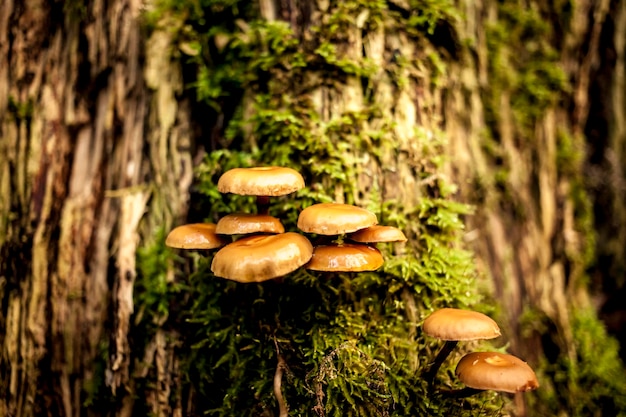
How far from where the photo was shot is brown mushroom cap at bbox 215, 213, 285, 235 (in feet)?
7.09

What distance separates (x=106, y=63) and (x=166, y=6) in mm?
673

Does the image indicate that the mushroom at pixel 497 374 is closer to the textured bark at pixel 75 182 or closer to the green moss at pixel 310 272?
the green moss at pixel 310 272

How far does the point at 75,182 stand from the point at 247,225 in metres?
1.92

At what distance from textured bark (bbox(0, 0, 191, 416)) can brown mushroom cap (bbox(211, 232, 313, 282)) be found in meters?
1.09

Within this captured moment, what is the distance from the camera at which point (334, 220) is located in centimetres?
200

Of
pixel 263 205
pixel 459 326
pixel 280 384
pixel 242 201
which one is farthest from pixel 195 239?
pixel 459 326

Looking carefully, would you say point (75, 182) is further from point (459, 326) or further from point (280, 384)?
point (459, 326)

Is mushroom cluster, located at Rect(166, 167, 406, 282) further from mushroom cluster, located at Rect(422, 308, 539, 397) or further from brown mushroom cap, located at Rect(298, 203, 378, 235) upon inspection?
mushroom cluster, located at Rect(422, 308, 539, 397)

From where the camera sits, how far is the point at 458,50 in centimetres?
330

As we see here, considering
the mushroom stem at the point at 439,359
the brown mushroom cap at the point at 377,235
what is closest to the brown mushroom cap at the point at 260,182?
the brown mushroom cap at the point at 377,235

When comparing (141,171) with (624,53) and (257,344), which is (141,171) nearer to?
(257,344)

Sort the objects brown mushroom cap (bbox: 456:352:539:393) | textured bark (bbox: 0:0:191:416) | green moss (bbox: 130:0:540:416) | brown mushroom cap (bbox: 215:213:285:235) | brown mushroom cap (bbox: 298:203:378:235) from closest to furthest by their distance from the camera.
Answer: brown mushroom cap (bbox: 456:352:539:393), brown mushroom cap (bbox: 298:203:378:235), brown mushroom cap (bbox: 215:213:285:235), green moss (bbox: 130:0:540:416), textured bark (bbox: 0:0:191:416)

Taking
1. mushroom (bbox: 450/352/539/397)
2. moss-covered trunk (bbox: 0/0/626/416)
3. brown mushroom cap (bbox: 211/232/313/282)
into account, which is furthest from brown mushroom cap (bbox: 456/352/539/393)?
brown mushroom cap (bbox: 211/232/313/282)

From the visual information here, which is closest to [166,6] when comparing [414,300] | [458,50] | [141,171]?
[141,171]
